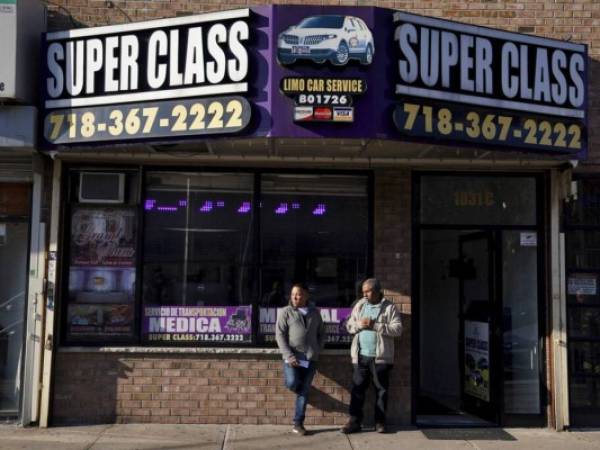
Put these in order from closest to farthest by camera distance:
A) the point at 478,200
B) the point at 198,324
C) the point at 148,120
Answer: the point at 148,120, the point at 198,324, the point at 478,200

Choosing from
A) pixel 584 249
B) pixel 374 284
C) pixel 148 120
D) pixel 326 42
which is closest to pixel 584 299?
pixel 584 249

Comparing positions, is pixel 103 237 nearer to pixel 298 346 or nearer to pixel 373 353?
pixel 298 346

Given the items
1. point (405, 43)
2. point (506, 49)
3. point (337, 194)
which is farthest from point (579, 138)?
point (337, 194)

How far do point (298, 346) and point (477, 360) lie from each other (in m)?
2.48

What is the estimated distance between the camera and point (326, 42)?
6340mm

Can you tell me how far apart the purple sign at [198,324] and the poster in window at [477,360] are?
286 centimetres

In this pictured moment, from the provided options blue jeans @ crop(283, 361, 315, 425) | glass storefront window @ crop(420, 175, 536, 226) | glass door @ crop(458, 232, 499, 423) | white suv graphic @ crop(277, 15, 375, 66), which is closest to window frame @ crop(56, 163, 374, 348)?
blue jeans @ crop(283, 361, 315, 425)

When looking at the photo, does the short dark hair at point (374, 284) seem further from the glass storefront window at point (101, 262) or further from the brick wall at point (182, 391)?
the glass storefront window at point (101, 262)

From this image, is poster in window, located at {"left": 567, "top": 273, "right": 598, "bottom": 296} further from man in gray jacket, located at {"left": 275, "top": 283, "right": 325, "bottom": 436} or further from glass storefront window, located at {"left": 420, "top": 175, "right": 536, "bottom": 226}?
man in gray jacket, located at {"left": 275, "top": 283, "right": 325, "bottom": 436}

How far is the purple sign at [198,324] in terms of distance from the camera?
7.82 m

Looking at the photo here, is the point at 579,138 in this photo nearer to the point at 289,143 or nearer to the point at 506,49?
the point at 506,49

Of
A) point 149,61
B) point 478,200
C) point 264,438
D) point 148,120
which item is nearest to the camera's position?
point 148,120

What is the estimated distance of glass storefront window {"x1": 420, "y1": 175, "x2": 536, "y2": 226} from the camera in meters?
8.15

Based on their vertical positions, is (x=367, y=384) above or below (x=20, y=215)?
below
